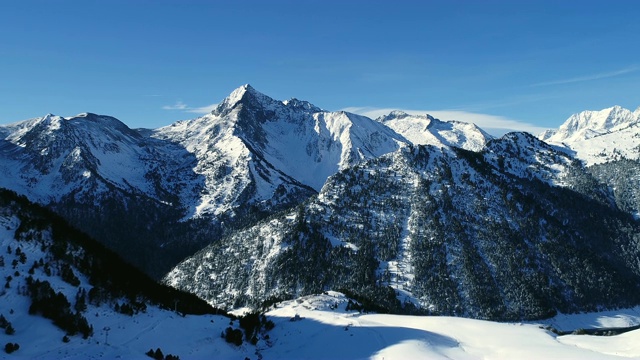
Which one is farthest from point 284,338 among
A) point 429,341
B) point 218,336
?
point 429,341

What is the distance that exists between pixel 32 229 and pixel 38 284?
52.1 ft

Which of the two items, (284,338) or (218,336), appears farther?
(284,338)

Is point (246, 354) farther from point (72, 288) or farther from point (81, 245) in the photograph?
point (81, 245)

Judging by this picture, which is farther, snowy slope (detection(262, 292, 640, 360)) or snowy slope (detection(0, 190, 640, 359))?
snowy slope (detection(262, 292, 640, 360))

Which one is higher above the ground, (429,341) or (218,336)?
(218,336)

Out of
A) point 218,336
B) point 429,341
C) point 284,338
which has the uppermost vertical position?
point 218,336

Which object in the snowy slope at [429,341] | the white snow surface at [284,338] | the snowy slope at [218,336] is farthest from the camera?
the snowy slope at [429,341]

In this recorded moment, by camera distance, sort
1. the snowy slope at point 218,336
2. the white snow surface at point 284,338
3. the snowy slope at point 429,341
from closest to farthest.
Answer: the white snow surface at point 284,338 → the snowy slope at point 218,336 → the snowy slope at point 429,341

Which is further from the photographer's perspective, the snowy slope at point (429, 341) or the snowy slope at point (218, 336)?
the snowy slope at point (429, 341)

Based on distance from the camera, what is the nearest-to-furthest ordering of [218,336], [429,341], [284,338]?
[218,336] → [429,341] → [284,338]

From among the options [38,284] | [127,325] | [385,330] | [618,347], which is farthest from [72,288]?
[618,347]

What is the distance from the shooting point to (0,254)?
60406mm

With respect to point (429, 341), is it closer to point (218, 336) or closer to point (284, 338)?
point (284, 338)

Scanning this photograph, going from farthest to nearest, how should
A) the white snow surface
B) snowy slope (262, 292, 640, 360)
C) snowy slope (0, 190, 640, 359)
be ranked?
snowy slope (262, 292, 640, 360)
snowy slope (0, 190, 640, 359)
the white snow surface
